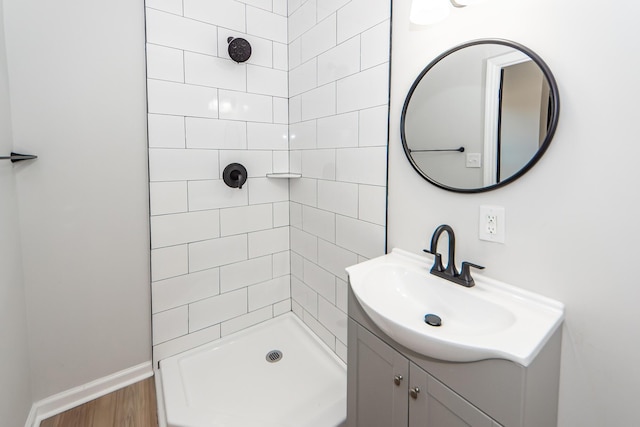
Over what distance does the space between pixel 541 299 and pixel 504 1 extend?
913mm

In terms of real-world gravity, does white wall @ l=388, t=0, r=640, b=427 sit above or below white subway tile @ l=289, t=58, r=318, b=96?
below

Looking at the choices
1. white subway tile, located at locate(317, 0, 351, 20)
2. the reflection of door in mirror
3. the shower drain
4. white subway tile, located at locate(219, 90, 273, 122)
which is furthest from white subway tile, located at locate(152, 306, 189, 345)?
white subway tile, located at locate(317, 0, 351, 20)

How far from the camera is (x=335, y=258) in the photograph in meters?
1.68

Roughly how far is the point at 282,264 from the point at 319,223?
1.70 feet

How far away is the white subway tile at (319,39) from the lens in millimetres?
1566

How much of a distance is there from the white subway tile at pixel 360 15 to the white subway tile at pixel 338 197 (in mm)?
729

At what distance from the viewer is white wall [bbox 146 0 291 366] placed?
161 centimetres

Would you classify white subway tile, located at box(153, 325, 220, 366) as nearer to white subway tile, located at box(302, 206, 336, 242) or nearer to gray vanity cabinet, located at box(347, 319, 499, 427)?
white subway tile, located at box(302, 206, 336, 242)

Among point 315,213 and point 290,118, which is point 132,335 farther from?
point 290,118

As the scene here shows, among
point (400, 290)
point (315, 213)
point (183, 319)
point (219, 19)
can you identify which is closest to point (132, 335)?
point (183, 319)

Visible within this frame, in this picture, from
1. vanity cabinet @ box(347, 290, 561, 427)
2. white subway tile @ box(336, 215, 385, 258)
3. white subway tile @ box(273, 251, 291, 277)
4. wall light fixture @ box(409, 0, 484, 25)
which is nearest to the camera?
vanity cabinet @ box(347, 290, 561, 427)

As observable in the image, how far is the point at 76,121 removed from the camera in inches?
55.4

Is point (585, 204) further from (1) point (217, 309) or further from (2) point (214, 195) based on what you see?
(1) point (217, 309)

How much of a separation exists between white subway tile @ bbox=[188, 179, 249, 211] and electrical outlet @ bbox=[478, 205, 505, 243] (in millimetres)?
1342
